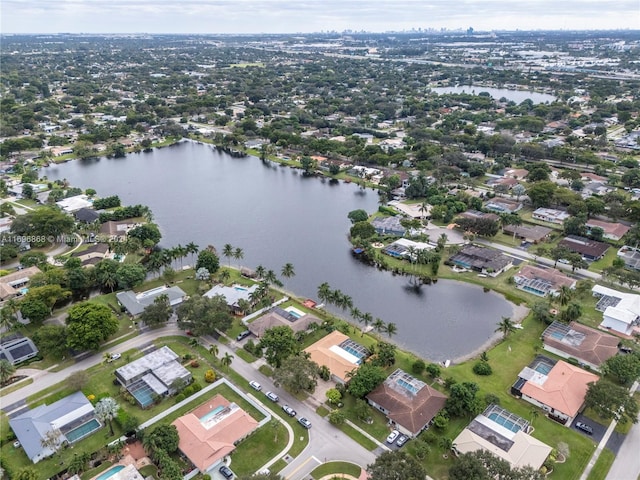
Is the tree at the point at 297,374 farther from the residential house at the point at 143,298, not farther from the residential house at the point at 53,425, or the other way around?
the residential house at the point at 143,298

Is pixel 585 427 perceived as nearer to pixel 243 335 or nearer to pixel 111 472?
pixel 243 335

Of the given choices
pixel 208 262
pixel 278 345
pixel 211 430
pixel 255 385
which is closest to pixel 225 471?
pixel 211 430

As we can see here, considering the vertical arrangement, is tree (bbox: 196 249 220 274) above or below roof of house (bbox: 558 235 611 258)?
below

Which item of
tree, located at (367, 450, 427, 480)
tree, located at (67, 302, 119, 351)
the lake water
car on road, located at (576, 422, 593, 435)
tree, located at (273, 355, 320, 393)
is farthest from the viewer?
the lake water

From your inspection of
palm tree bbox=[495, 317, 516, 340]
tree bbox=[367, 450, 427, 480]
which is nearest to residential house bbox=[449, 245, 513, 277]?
palm tree bbox=[495, 317, 516, 340]

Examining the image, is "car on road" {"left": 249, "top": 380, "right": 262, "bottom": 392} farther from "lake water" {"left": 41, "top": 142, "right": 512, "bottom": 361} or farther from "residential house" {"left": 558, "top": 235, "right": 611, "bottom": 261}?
"residential house" {"left": 558, "top": 235, "right": 611, "bottom": 261}

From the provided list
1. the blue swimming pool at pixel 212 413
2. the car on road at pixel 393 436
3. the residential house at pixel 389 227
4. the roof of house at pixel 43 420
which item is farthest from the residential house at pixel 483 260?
the roof of house at pixel 43 420
